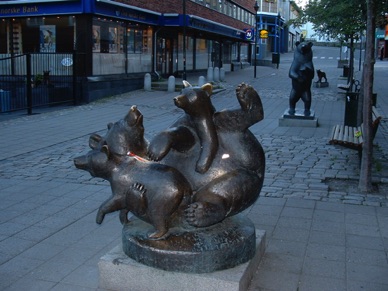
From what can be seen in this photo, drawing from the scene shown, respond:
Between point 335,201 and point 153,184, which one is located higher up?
point 153,184

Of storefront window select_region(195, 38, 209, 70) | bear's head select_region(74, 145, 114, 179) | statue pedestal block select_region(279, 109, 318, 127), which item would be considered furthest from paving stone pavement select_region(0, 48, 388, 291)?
storefront window select_region(195, 38, 209, 70)

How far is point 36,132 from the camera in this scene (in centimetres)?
1239

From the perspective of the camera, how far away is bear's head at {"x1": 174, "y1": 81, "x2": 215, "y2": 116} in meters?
3.56

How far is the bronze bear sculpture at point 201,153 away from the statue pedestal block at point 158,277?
13.0 inches

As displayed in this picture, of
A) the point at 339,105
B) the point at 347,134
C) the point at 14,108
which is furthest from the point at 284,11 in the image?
the point at 347,134

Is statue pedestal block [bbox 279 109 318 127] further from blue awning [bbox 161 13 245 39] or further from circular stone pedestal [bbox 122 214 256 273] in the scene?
blue awning [bbox 161 13 245 39]

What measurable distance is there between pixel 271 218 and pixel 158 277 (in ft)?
8.08

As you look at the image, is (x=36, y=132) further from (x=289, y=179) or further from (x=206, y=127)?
(x=206, y=127)

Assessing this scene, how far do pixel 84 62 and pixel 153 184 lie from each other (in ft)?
54.7

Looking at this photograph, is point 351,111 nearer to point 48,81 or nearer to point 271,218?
point 271,218

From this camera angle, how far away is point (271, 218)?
5.78m

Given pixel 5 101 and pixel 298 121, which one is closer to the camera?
pixel 298 121

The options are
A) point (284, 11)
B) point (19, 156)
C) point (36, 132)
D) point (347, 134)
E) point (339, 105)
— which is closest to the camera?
point (347, 134)

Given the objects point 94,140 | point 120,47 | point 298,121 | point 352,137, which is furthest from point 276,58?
point 94,140
